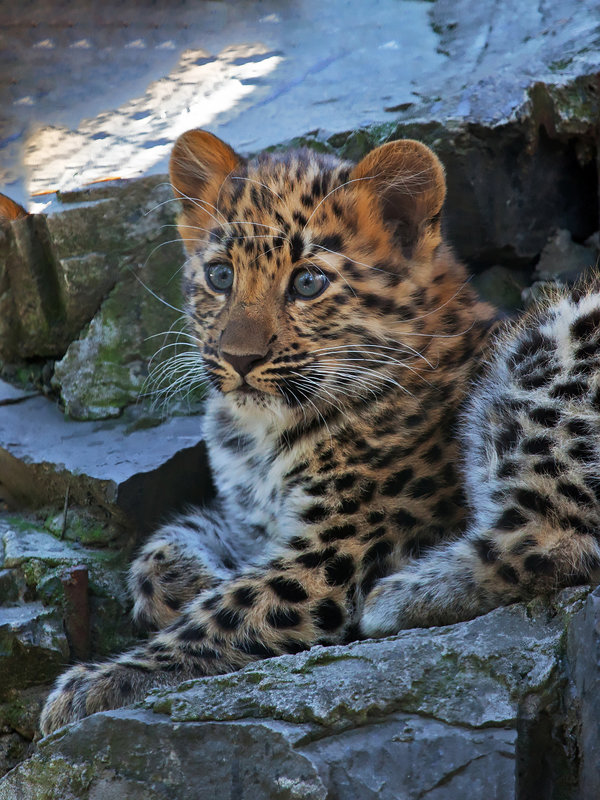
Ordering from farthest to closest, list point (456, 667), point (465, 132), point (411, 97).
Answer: point (411, 97) < point (465, 132) < point (456, 667)

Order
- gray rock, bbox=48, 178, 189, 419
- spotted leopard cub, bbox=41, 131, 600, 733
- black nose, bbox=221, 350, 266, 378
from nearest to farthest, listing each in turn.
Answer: spotted leopard cub, bbox=41, 131, 600, 733, black nose, bbox=221, 350, 266, 378, gray rock, bbox=48, 178, 189, 419

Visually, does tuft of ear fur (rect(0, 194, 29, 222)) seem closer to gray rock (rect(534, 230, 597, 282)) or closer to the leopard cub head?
the leopard cub head

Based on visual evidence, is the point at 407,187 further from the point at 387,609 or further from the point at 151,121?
the point at 151,121

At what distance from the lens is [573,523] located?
3.86 meters

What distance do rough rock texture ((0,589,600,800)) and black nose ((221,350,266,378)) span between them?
60.9 inches

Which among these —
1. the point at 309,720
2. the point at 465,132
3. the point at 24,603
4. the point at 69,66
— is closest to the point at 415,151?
the point at 465,132

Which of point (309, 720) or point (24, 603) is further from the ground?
point (309, 720)

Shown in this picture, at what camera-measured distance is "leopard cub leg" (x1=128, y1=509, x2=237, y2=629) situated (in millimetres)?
5098

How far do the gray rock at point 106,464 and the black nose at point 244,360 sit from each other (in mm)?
1418

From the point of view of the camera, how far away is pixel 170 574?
516 cm

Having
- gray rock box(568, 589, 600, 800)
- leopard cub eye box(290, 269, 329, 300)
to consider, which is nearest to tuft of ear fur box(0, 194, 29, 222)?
leopard cub eye box(290, 269, 329, 300)

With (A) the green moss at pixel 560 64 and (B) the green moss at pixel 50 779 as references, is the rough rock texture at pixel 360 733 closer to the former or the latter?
(B) the green moss at pixel 50 779

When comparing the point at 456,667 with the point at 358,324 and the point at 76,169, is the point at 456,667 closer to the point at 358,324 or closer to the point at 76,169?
the point at 358,324

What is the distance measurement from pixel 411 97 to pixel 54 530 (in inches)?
160
